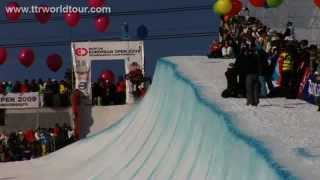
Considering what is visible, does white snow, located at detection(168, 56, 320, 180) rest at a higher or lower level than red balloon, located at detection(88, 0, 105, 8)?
lower

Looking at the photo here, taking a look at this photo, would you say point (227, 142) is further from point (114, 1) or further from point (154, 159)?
point (114, 1)

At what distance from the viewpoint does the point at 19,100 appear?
1992 centimetres

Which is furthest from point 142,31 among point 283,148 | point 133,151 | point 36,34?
point 283,148

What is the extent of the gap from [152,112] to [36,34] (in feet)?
25.0

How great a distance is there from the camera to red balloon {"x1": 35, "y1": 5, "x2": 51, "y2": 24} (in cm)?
2011

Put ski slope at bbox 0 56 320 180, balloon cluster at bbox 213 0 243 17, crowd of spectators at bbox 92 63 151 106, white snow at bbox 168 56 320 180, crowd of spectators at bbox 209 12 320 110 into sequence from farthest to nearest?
crowd of spectators at bbox 92 63 151 106, balloon cluster at bbox 213 0 243 17, crowd of spectators at bbox 209 12 320 110, ski slope at bbox 0 56 320 180, white snow at bbox 168 56 320 180

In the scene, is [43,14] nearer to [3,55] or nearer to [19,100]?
[3,55]

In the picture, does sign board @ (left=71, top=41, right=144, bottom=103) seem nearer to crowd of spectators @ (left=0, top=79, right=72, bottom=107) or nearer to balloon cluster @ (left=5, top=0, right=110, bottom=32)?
crowd of spectators @ (left=0, top=79, right=72, bottom=107)

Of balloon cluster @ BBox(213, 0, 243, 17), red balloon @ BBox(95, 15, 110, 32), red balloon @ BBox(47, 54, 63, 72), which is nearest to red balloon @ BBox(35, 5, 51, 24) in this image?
red balloon @ BBox(47, 54, 63, 72)

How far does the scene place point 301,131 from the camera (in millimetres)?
8250

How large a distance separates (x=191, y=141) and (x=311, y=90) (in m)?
2.15

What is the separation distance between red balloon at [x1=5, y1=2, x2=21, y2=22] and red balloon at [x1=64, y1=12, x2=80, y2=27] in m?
1.37

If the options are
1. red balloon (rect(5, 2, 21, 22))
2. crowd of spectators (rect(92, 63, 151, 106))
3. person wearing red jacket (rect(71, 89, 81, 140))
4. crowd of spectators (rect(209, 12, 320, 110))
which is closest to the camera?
crowd of spectators (rect(209, 12, 320, 110))

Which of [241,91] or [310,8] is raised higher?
[310,8]
